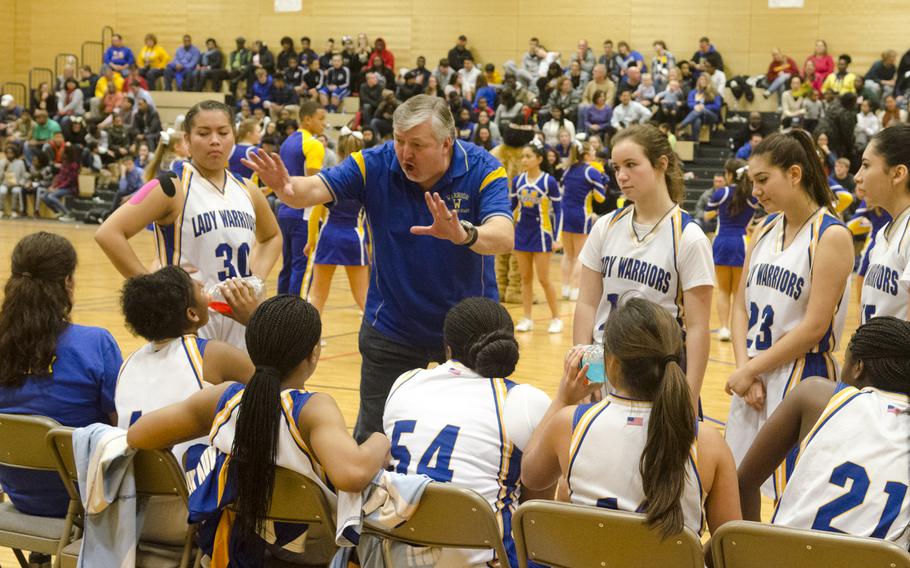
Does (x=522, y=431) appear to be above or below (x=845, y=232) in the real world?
below

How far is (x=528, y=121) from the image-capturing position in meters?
19.3

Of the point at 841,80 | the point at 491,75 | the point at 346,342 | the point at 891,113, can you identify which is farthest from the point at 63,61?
the point at 346,342

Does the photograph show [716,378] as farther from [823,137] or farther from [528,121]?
[528,121]

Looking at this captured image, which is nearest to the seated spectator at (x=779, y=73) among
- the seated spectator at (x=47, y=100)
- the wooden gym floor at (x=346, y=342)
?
the wooden gym floor at (x=346, y=342)

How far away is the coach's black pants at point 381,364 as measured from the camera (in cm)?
399

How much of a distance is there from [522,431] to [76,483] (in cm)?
143

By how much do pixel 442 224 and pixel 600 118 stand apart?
16.3 metres

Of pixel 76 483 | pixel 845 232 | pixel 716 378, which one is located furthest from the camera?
pixel 716 378

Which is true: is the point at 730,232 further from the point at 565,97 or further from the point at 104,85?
the point at 104,85

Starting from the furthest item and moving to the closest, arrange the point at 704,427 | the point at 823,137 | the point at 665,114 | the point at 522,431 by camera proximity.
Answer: the point at 665,114, the point at 823,137, the point at 522,431, the point at 704,427

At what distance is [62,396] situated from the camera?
3436 millimetres

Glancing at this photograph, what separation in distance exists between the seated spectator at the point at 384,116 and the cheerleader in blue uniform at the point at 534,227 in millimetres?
9249

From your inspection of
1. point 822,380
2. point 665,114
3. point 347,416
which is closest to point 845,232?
point 822,380

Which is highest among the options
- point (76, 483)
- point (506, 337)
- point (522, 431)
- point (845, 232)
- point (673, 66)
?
point (673, 66)
